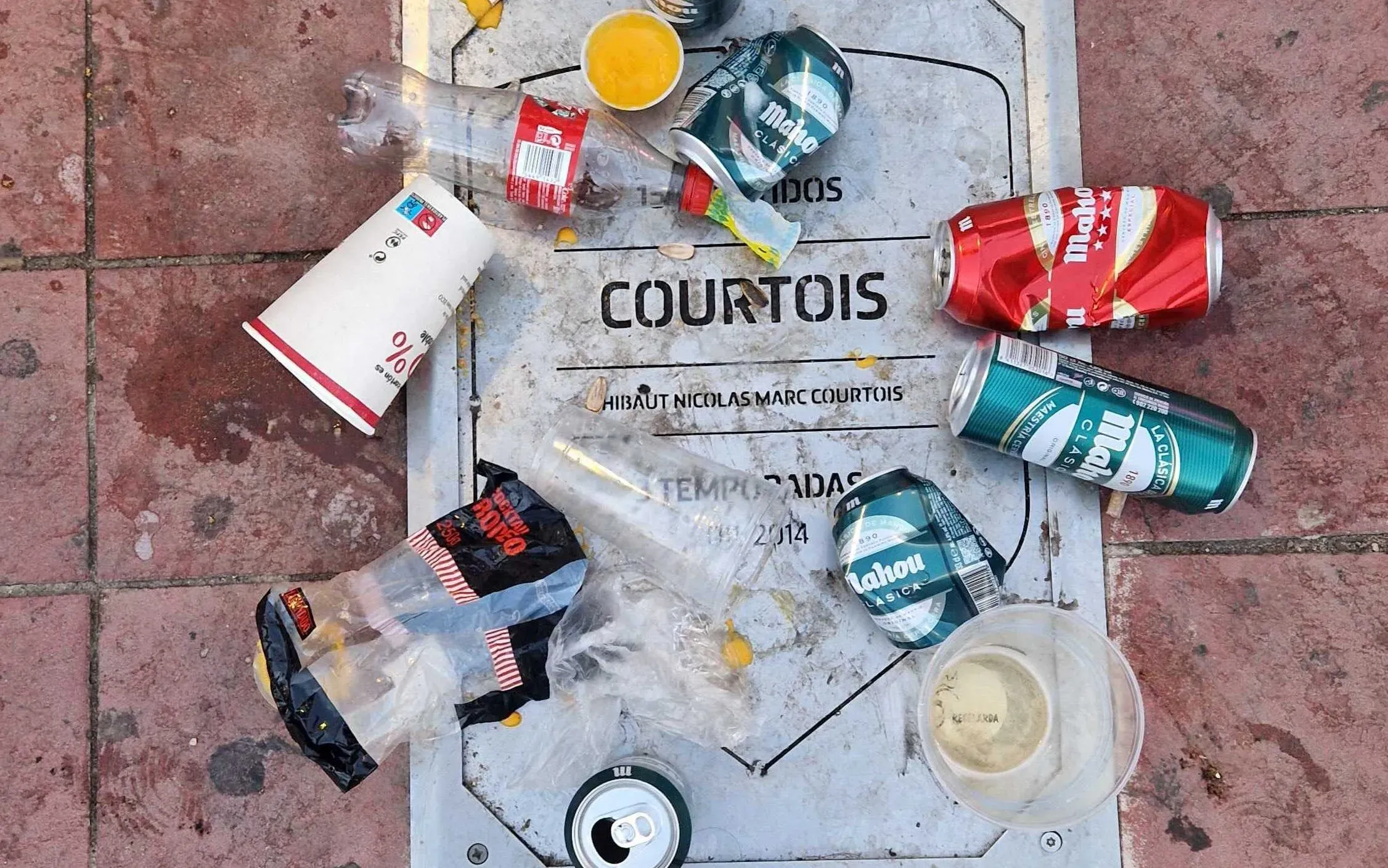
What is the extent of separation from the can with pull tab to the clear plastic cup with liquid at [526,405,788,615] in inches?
10.1

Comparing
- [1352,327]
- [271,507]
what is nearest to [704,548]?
[271,507]

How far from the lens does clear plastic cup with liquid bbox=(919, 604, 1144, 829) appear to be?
1185 mm

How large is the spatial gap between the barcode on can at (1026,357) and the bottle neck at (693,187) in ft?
1.44

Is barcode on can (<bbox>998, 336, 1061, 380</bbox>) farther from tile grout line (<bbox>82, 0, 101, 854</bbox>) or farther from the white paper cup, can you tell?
tile grout line (<bbox>82, 0, 101, 854</bbox>)

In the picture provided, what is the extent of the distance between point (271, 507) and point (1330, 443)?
1.55 meters

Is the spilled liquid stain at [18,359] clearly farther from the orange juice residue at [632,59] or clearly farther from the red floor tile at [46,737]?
the orange juice residue at [632,59]

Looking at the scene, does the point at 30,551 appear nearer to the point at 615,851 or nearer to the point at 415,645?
the point at 415,645

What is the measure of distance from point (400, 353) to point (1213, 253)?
3.54 feet

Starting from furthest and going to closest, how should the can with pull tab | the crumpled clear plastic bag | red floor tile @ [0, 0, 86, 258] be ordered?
red floor tile @ [0, 0, 86, 258]
the crumpled clear plastic bag
the can with pull tab

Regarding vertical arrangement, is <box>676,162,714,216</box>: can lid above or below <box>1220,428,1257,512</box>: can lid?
above

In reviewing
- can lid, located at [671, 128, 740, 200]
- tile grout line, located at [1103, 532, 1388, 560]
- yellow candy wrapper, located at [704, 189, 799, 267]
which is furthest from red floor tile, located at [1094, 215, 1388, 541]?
can lid, located at [671, 128, 740, 200]

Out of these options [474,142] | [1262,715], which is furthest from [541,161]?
[1262,715]

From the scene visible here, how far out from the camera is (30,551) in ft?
4.48

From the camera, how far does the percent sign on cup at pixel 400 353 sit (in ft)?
3.96
